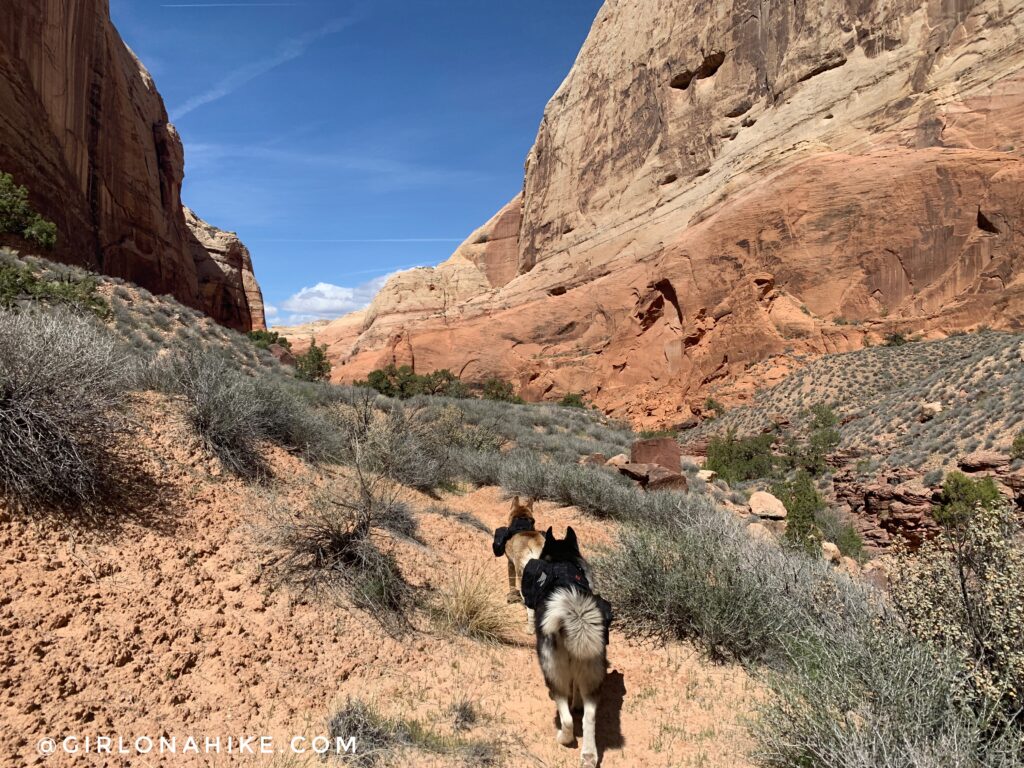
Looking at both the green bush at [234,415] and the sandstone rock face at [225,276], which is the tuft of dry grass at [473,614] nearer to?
the green bush at [234,415]

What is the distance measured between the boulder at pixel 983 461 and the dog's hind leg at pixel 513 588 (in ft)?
43.4

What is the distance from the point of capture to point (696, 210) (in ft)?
112

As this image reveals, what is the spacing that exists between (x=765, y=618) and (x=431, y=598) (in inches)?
109

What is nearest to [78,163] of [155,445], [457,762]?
[155,445]

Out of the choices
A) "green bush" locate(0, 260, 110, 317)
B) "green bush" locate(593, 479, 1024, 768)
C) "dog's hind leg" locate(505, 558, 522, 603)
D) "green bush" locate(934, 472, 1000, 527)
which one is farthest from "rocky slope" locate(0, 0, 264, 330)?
"green bush" locate(934, 472, 1000, 527)

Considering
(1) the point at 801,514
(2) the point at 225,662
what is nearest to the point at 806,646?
(2) the point at 225,662

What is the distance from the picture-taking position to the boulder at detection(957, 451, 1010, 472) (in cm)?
1309

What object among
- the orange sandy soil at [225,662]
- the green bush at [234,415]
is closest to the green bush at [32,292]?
the green bush at [234,415]

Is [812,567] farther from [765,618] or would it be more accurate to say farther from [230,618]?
[230,618]

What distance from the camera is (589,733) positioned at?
329cm

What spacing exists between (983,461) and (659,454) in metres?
7.31

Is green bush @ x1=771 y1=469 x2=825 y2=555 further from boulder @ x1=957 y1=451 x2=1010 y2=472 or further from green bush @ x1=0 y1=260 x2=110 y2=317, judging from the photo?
green bush @ x1=0 y1=260 x2=110 y2=317

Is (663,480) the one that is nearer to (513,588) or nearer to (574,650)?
(513,588)

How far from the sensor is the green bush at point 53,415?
375cm
